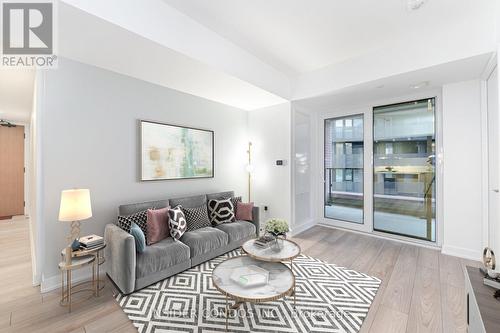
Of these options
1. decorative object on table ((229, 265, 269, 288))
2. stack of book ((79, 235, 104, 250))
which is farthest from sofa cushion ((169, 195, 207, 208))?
decorative object on table ((229, 265, 269, 288))

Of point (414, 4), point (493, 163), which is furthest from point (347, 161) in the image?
point (414, 4)

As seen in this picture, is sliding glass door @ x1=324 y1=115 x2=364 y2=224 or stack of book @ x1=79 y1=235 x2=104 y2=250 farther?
sliding glass door @ x1=324 y1=115 x2=364 y2=224

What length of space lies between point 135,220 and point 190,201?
952 mm

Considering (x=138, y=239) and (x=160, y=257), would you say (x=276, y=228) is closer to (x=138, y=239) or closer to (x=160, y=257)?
(x=160, y=257)

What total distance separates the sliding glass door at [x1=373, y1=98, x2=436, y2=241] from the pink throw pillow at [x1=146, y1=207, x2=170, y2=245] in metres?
3.79

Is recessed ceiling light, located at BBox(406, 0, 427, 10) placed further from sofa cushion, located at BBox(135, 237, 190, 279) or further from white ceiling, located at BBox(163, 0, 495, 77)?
sofa cushion, located at BBox(135, 237, 190, 279)

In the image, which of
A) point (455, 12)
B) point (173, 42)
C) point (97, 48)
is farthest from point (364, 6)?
point (97, 48)

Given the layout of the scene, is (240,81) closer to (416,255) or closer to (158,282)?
(158,282)

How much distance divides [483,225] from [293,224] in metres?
2.72

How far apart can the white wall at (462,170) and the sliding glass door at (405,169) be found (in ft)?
1.03

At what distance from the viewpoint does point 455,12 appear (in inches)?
94.3

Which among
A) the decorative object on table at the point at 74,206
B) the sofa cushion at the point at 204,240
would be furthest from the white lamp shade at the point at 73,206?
the sofa cushion at the point at 204,240

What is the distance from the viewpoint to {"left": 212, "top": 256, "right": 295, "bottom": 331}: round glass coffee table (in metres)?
1.69

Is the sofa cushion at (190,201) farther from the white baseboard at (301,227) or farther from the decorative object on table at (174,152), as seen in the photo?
the white baseboard at (301,227)
